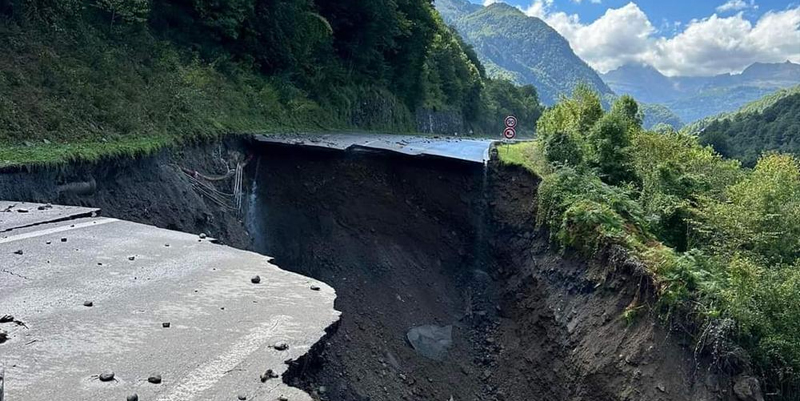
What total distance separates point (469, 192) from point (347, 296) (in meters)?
4.82

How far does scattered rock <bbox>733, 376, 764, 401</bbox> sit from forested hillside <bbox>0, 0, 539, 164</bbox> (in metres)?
9.05

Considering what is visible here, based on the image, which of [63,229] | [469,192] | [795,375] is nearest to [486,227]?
[469,192]

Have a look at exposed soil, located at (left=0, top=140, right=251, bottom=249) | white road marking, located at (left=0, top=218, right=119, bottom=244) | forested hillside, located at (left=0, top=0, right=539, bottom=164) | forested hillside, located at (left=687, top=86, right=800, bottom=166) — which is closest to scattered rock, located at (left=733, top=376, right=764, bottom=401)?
white road marking, located at (left=0, top=218, right=119, bottom=244)

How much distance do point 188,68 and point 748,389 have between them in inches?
538

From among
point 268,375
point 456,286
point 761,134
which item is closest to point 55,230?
point 268,375

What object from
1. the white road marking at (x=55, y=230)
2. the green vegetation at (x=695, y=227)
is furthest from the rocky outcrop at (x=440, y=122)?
the white road marking at (x=55, y=230)

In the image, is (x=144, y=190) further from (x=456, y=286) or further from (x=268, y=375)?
(x=456, y=286)

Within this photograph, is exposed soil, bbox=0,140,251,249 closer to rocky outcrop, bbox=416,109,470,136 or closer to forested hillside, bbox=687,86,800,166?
rocky outcrop, bbox=416,109,470,136

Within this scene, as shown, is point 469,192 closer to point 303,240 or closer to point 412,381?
point 303,240

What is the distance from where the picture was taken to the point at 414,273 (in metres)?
12.6

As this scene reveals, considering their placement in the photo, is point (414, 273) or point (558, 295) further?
point (414, 273)

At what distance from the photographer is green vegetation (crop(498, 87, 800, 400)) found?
7.05 meters

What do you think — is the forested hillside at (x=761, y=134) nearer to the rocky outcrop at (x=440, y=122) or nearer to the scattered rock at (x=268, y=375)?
the rocky outcrop at (x=440, y=122)

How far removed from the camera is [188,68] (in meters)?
14.4
